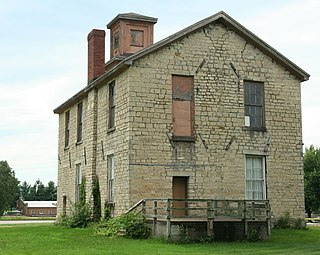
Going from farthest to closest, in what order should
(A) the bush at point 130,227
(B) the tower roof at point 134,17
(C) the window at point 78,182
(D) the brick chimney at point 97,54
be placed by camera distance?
(C) the window at point 78,182
(D) the brick chimney at point 97,54
(B) the tower roof at point 134,17
(A) the bush at point 130,227

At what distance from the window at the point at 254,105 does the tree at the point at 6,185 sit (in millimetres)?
63672

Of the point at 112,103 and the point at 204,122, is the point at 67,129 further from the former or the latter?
the point at 204,122

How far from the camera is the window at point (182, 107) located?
79.5 feet

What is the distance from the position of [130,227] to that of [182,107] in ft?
19.7

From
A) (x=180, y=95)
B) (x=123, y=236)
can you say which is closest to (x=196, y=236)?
(x=123, y=236)

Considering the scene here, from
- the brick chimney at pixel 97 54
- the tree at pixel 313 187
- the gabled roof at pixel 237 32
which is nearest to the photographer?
the gabled roof at pixel 237 32

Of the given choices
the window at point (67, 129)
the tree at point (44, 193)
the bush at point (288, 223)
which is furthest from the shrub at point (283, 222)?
the tree at point (44, 193)

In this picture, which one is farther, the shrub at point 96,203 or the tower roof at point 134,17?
the tower roof at point 134,17

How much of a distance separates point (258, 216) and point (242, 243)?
4.98ft

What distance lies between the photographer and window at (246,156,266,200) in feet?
82.1

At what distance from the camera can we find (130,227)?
21.0 m

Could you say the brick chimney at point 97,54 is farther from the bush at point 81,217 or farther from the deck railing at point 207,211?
the deck railing at point 207,211

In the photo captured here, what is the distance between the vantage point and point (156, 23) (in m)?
29.5

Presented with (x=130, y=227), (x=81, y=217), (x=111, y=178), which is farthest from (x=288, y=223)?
(x=81, y=217)
